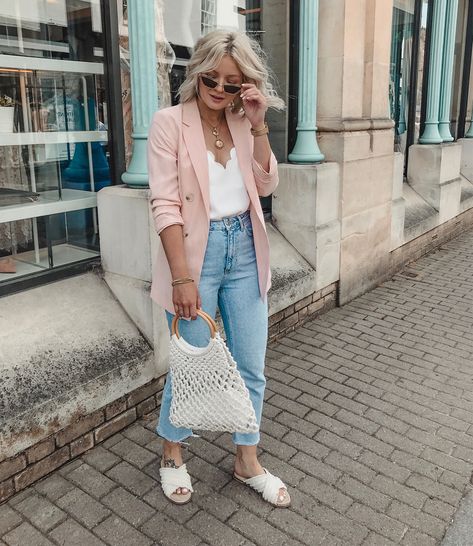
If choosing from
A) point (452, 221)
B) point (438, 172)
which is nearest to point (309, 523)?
point (438, 172)

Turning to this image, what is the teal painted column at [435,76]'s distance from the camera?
756 cm

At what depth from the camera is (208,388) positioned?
2.46m

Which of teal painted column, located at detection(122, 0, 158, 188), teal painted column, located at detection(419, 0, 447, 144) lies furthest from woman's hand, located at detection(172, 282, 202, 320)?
A: teal painted column, located at detection(419, 0, 447, 144)

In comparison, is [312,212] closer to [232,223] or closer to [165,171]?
[232,223]

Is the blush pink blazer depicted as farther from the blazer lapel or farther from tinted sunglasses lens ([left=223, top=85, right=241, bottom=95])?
tinted sunglasses lens ([left=223, top=85, right=241, bottom=95])

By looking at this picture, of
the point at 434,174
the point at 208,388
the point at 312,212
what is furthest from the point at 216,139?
the point at 434,174

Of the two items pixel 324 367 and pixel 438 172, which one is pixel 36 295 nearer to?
pixel 324 367

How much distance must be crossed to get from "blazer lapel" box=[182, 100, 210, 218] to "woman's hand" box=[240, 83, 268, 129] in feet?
0.70

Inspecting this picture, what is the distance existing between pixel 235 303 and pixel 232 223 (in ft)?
1.19

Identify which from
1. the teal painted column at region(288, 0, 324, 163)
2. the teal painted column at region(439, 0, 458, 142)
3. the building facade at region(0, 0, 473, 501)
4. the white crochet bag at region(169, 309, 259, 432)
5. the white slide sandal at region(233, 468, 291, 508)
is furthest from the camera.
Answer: the teal painted column at region(439, 0, 458, 142)

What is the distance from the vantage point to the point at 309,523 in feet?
8.55

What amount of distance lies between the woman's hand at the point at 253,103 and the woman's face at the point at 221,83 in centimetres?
5

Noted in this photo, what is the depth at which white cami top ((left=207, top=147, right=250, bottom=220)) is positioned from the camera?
245cm

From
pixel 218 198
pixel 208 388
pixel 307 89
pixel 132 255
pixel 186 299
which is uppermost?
pixel 307 89
